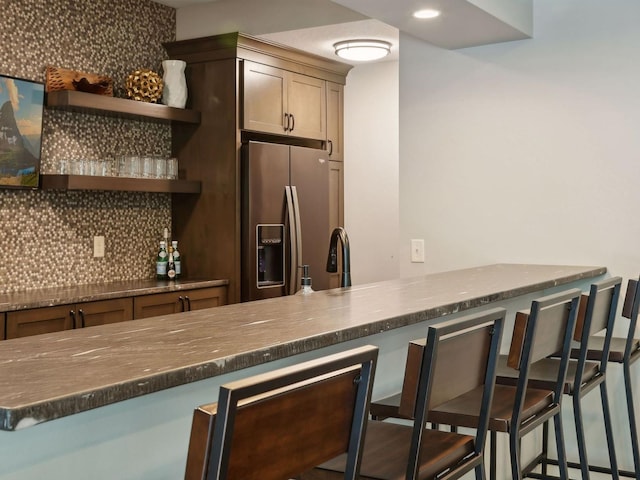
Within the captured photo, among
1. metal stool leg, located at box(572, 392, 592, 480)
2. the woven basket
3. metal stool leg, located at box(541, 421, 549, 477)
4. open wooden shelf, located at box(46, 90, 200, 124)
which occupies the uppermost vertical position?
the woven basket

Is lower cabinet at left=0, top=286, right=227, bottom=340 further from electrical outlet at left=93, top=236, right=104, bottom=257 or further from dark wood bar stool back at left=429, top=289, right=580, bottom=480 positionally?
dark wood bar stool back at left=429, top=289, right=580, bottom=480

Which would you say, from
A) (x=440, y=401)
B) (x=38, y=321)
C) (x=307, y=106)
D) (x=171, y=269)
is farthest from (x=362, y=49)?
(x=440, y=401)

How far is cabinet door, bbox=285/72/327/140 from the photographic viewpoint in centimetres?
531

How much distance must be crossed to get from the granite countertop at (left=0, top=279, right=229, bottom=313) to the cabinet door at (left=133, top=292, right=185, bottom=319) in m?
0.03

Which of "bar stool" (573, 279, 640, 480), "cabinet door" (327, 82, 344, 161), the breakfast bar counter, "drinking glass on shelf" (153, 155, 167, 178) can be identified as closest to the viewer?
the breakfast bar counter

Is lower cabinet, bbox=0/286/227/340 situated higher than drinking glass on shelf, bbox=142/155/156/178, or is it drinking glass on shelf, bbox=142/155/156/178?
drinking glass on shelf, bbox=142/155/156/178

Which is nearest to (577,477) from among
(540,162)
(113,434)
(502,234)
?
(502,234)

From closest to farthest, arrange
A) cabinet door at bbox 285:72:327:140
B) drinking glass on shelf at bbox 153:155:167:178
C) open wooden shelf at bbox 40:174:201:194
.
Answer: open wooden shelf at bbox 40:174:201:194 < drinking glass on shelf at bbox 153:155:167:178 < cabinet door at bbox 285:72:327:140

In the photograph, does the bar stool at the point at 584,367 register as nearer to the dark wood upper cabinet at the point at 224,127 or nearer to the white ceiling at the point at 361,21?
the white ceiling at the point at 361,21

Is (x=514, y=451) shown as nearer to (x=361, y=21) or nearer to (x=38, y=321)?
(x=38, y=321)

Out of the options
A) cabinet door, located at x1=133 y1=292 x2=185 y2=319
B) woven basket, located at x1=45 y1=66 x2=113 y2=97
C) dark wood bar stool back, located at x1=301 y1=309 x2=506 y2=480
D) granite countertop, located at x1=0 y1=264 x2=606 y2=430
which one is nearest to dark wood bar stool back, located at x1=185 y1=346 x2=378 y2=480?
granite countertop, located at x1=0 y1=264 x2=606 y2=430

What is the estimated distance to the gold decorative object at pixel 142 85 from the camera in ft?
15.6

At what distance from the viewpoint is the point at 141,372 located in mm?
1345

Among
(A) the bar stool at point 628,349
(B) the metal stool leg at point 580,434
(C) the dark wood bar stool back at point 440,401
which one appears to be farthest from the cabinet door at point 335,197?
(C) the dark wood bar stool back at point 440,401
